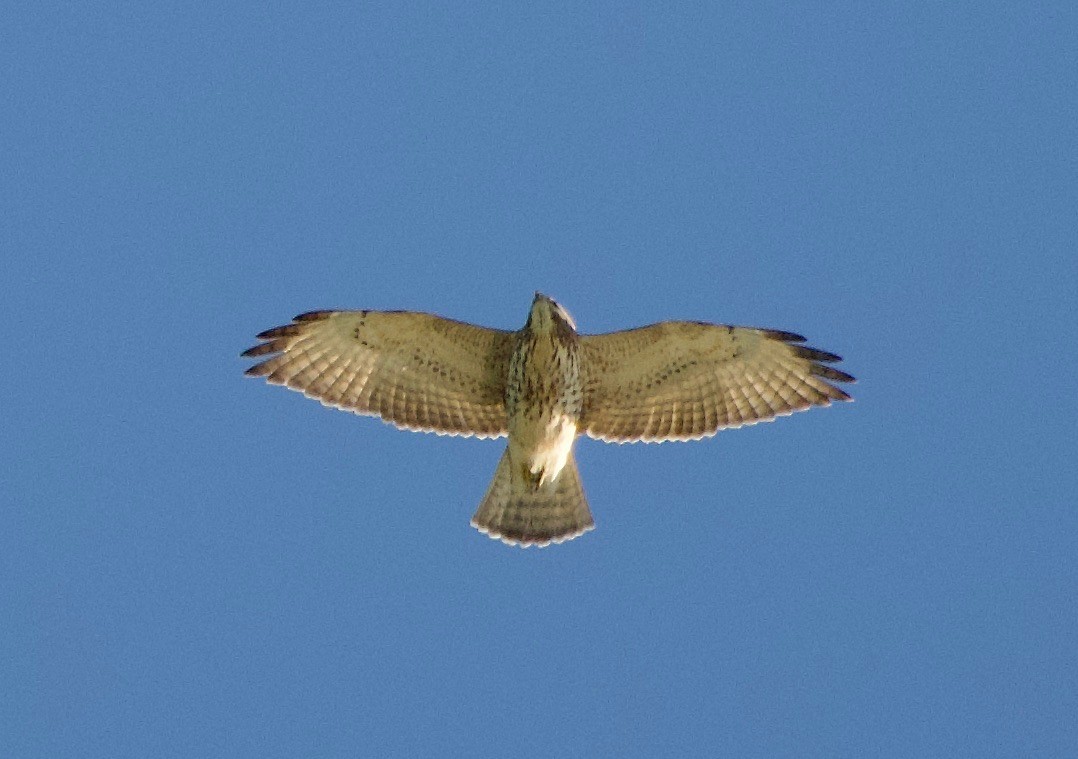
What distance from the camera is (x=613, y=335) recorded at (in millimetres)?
15203

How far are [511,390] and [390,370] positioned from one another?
1.06m

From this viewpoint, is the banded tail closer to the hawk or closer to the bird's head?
the hawk

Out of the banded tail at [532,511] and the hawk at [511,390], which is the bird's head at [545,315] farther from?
the banded tail at [532,511]

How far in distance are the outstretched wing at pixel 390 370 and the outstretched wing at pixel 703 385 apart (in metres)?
0.84

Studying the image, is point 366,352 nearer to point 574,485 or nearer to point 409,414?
point 409,414

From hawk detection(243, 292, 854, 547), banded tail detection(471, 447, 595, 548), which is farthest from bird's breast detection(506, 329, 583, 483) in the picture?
banded tail detection(471, 447, 595, 548)

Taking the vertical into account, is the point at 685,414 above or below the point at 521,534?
above

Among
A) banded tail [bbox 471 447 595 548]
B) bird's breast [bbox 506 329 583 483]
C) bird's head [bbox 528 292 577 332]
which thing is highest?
bird's head [bbox 528 292 577 332]

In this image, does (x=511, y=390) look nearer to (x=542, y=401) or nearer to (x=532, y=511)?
(x=542, y=401)

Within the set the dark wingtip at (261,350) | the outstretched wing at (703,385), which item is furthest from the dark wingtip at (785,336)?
the dark wingtip at (261,350)

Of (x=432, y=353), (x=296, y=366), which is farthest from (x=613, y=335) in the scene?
(x=296, y=366)

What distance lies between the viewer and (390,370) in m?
15.7

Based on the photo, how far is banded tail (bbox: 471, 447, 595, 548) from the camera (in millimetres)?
15656

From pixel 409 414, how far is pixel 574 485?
1.42 meters
